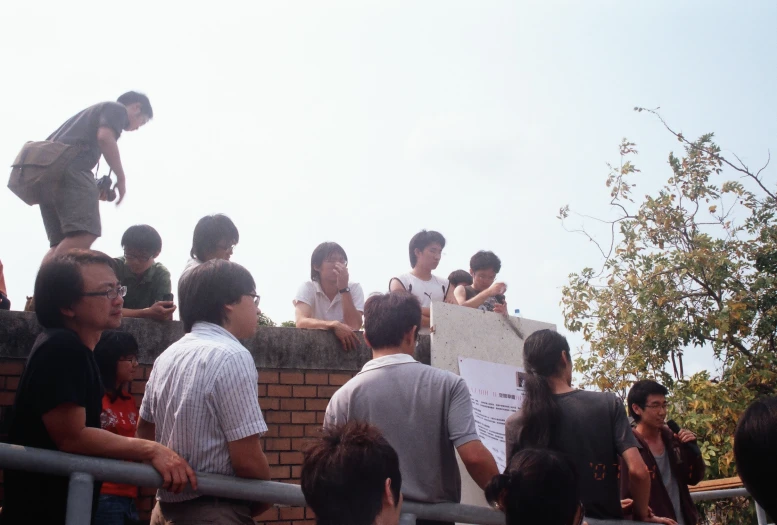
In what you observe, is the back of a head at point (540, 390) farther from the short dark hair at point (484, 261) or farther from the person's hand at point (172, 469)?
the short dark hair at point (484, 261)

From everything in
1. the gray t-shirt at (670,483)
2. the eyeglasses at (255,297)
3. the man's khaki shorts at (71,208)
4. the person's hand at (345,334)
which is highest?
the man's khaki shorts at (71,208)

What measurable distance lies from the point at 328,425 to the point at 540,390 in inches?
61.9

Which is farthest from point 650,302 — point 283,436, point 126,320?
point 126,320

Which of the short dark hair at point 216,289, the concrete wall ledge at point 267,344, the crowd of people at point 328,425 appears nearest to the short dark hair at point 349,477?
the crowd of people at point 328,425

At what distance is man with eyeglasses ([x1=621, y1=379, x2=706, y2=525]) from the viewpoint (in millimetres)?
4488

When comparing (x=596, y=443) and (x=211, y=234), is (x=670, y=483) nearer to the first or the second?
(x=596, y=443)

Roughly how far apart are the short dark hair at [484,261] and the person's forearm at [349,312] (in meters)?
1.27

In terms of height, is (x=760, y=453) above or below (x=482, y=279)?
below

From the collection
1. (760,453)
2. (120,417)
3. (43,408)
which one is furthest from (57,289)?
(760,453)

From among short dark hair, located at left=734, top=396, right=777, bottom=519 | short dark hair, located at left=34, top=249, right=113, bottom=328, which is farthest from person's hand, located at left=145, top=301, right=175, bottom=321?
short dark hair, located at left=734, top=396, right=777, bottom=519

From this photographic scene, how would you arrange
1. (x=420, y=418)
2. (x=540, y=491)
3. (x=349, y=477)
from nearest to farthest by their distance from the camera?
1. (x=349, y=477)
2. (x=540, y=491)
3. (x=420, y=418)

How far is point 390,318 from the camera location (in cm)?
367

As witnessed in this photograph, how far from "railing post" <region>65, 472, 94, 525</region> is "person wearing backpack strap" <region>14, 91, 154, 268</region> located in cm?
294

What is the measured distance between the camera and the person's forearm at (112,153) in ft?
18.1
